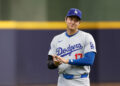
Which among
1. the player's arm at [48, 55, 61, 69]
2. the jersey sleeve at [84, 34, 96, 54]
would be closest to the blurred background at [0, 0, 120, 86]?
the player's arm at [48, 55, 61, 69]

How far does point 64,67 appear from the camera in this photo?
3906 millimetres

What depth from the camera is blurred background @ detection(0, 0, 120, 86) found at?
7.46 metres

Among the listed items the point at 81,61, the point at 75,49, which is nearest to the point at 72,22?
the point at 75,49

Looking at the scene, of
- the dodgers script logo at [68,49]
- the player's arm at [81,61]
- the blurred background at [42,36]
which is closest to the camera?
the player's arm at [81,61]

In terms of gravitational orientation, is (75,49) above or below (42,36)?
below

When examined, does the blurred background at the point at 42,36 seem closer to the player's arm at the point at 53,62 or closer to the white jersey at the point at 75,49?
the player's arm at the point at 53,62

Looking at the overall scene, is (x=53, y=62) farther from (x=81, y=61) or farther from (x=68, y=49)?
(x=81, y=61)

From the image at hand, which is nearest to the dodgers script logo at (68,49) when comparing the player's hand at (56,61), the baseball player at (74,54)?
the baseball player at (74,54)

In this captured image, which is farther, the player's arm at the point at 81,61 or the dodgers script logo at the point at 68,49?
the dodgers script logo at the point at 68,49

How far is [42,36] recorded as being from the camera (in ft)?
25.1

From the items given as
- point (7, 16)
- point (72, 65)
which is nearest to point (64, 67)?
point (72, 65)

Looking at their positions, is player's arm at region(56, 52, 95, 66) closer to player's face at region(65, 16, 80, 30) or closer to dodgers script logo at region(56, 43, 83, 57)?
dodgers script logo at region(56, 43, 83, 57)

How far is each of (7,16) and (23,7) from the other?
0.34m

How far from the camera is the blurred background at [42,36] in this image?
7461 millimetres
